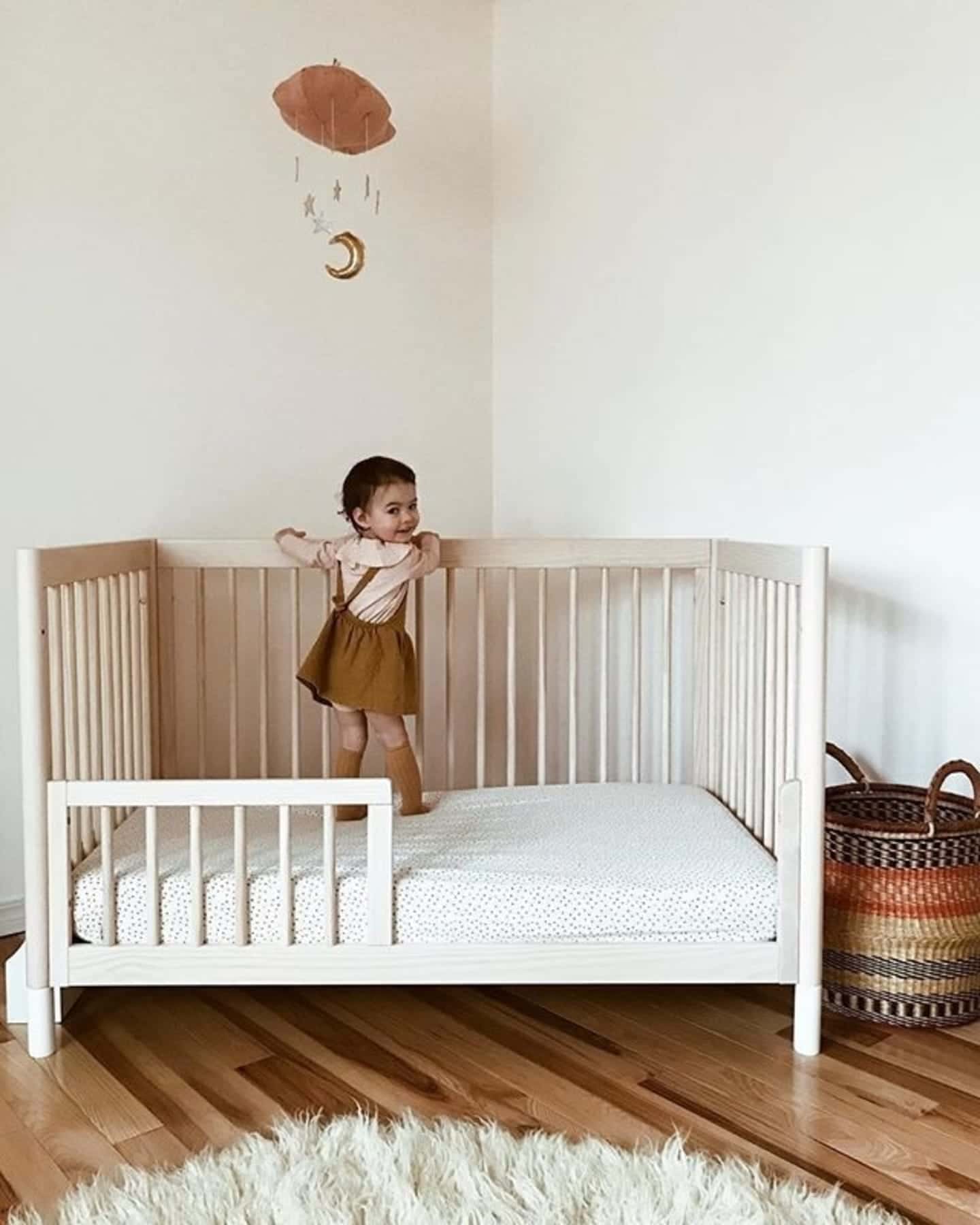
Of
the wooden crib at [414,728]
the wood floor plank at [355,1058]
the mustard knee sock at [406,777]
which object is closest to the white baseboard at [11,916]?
Answer: the wooden crib at [414,728]

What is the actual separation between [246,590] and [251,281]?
2.09 feet

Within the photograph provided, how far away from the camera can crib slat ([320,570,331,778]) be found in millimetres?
2373

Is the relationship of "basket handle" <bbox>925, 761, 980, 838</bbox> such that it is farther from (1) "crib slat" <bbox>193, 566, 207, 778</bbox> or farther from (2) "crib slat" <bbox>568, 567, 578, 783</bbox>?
(1) "crib slat" <bbox>193, 566, 207, 778</bbox>

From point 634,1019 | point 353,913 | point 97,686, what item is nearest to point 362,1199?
point 353,913

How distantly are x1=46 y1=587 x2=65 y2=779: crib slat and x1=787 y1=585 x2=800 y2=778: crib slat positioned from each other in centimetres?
107

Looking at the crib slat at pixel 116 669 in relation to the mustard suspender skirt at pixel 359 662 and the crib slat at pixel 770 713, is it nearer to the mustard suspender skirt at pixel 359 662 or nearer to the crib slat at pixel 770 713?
the mustard suspender skirt at pixel 359 662

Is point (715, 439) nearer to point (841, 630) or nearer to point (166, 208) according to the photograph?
point (841, 630)

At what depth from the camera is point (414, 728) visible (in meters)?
2.81

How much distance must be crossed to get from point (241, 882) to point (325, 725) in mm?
682

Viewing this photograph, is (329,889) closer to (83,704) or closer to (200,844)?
(200,844)

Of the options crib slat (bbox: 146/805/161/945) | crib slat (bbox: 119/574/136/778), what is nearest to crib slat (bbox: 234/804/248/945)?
crib slat (bbox: 146/805/161/945)

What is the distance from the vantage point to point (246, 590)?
8.50 feet

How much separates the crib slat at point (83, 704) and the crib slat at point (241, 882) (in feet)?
0.95

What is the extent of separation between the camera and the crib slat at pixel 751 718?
2.05 meters
